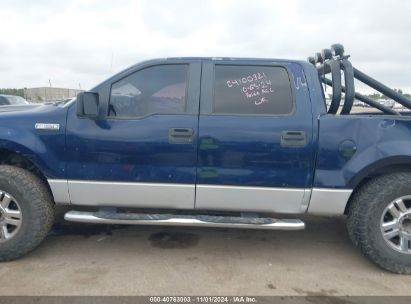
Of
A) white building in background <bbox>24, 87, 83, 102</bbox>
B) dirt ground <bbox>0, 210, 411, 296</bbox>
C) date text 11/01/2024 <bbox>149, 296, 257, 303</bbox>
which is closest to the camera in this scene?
date text 11/01/2024 <bbox>149, 296, 257, 303</bbox>

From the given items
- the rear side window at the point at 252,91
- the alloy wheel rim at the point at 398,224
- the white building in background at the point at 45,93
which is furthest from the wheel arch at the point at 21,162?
the white building in background at the point at 45,93

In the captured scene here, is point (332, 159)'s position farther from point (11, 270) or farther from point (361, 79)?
point (11, 270)

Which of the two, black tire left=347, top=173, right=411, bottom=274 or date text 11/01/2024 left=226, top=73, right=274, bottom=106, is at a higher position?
date text 11/01/2024 left=226, top=73, right=274, bottom=106

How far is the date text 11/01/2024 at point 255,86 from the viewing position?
11.2 feet

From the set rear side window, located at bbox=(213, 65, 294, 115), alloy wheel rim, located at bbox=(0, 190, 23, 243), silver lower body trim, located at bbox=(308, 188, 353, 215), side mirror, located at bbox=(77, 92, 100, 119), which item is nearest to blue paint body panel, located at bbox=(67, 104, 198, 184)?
side mirror, located at bbox=(77, 92, 100, 119)

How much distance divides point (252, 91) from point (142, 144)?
1129mm

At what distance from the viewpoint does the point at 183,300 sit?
286 cm

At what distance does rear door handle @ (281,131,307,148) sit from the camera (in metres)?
3.26

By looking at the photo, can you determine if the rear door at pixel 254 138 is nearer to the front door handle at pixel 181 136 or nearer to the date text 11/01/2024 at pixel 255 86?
the date text 11/01/2024 at pixel 255 86

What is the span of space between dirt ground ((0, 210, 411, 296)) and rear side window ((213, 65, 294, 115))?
145cm

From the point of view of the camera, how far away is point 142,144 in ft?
10.9

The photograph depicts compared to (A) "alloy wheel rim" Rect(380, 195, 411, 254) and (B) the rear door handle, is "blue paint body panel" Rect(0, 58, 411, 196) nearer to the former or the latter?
(B) the rear door handle

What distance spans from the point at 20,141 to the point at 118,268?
4.86ft

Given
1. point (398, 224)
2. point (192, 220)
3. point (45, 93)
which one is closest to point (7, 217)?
point (192, 220)
